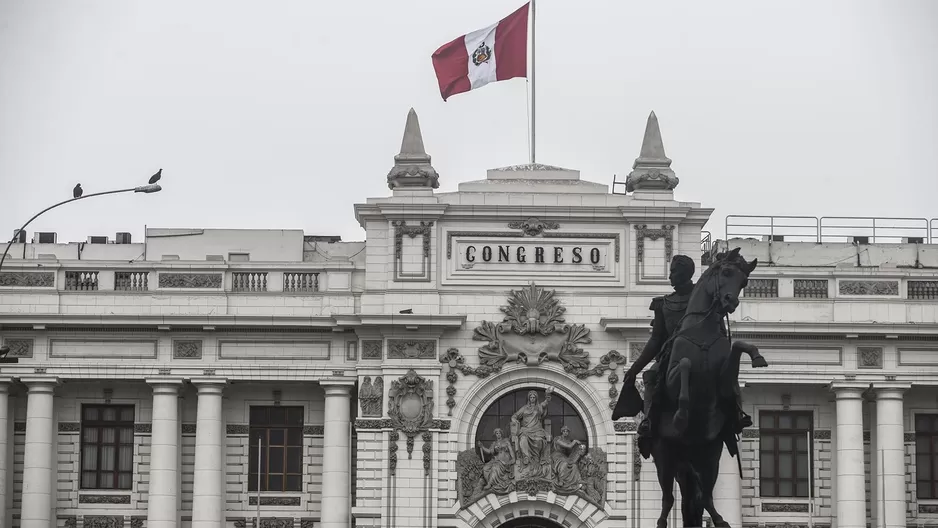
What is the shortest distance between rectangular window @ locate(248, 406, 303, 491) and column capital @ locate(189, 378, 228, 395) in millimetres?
1582

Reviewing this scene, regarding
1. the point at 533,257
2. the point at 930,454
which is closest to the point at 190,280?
the point at 533,257

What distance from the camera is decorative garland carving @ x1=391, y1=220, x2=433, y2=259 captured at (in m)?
59.2

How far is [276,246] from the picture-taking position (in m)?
63.5

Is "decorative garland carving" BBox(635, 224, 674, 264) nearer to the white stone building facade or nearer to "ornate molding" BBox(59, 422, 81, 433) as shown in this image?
the white stone building facade

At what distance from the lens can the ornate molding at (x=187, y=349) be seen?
59531 millimetres

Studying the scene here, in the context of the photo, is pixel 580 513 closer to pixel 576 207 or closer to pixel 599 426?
pixel 599 426

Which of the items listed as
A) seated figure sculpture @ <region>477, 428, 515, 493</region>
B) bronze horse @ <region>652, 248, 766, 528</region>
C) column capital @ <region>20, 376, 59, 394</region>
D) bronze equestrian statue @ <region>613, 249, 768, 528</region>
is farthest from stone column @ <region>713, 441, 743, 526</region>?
bronze horse @ <region>652, 248, 766, 528</region>

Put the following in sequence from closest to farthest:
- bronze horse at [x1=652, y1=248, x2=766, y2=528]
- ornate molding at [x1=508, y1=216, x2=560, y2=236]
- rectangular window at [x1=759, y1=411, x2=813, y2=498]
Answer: bronze horse at [x1=652, y1=248, x2=766, y2=528] → ornate molding at [x1=508, y1=216, x2=560, y2=236] → rectangular window at [x1=759, y1=411, x2=813, y2=498]

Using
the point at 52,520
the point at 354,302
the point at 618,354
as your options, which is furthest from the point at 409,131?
the point at 52,520

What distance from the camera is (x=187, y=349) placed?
195 ft

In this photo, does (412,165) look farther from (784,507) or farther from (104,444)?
(784,507)

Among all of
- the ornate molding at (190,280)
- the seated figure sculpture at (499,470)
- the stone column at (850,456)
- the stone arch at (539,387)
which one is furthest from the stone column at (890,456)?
the ornate molding at (190,280)

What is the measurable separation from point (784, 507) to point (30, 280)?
896 inches

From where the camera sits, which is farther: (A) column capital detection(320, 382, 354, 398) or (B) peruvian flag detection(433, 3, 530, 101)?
(B) peruvian flag detection(433, 3, 530, 101)
